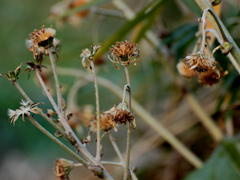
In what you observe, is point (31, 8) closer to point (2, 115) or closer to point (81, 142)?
point (2, 115)

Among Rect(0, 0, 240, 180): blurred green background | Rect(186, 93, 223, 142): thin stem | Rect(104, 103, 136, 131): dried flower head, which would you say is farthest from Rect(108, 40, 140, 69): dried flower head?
Rect(186, 93, 223, 142): thin stem

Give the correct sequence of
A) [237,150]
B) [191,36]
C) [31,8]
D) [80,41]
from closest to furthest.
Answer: [237,150], [191,36], [80,41], [31,8]

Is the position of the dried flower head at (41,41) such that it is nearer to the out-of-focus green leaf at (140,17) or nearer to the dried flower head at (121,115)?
the dried flower head at (121,115)

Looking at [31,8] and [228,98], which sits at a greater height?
[31,8]

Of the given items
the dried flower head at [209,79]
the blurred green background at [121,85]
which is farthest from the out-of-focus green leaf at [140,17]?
the dried flower head at [209,79]

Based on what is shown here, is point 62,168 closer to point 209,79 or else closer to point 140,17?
point 209,79

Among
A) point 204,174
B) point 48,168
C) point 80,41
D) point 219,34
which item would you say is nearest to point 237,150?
point 204,174
